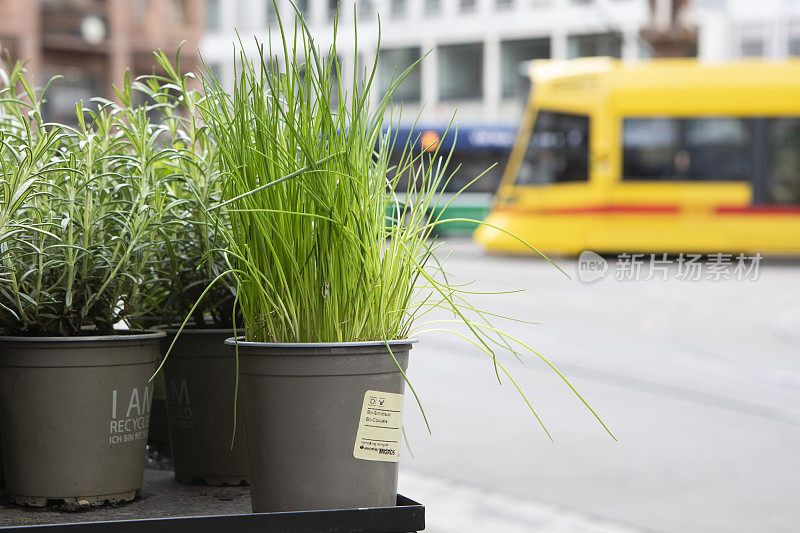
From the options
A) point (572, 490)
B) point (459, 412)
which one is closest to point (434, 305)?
point (572, 490)

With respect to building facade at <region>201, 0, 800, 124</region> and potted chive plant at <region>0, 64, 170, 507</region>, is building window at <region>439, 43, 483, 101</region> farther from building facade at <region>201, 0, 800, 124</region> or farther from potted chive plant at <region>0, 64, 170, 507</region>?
potted chive plant at <region>0, 64, 170, 507</region>

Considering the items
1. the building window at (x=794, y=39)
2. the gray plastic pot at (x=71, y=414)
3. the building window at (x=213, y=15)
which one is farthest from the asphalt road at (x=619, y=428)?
the building window at (x=213, y=15)

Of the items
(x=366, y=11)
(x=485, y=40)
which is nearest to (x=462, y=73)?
(x=485, y=40)

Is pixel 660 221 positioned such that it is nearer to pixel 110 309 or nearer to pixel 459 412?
pixel 459 412

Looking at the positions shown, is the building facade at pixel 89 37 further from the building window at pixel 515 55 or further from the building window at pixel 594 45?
the building window at pixel 594 45

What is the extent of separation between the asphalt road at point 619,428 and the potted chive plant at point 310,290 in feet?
6.79

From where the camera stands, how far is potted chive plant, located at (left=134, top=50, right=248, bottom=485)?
176 cm

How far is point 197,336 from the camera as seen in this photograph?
1.75m

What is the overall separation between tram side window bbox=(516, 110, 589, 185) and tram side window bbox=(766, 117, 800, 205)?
2687 millimetres

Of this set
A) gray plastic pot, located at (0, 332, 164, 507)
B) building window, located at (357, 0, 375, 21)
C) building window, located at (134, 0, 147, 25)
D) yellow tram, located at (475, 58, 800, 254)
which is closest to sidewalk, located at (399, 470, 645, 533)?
gray plastic pot, located at (0, 332, 164, 507)

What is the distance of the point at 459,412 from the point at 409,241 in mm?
4208

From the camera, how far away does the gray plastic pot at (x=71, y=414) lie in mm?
1525

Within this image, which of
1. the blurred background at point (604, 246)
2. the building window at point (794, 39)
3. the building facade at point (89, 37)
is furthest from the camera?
the building window at point (794, 39)

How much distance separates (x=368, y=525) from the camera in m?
1.43
